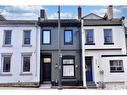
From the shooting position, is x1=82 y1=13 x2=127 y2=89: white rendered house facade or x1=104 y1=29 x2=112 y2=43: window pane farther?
x1=104 y1=29 x2=112 y2=43: window pane

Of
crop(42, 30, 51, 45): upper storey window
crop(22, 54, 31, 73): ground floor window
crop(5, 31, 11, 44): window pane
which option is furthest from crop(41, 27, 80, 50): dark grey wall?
crop(5, 31, 11, 44): window pane

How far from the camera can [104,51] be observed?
6.05 meters

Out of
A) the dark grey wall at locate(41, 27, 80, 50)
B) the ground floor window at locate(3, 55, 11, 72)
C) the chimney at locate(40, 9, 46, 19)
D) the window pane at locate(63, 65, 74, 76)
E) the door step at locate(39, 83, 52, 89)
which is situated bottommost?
the door step at locate(39, 83, 52, 89)

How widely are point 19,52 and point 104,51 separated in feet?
7.69

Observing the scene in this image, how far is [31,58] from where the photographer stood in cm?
617

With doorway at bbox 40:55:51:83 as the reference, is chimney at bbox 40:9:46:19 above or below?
above

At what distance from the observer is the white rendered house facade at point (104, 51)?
5898 mm

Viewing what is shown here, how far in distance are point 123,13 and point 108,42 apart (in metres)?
1.20

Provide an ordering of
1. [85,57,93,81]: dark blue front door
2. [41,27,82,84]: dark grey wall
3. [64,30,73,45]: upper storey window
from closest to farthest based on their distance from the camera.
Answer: [85,57,93,81]: dark blue front door, [41,27,82,84]: dark grey wall, [64,30,73,45]: upper storey window

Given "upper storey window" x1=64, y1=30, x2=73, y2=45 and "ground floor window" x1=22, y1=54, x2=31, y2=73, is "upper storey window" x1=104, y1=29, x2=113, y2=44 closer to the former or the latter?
"upper storey window" x1=64, y1=30, x2=73, y2=45

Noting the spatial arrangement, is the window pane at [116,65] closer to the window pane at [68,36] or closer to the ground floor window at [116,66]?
the ground floor window at [116,66]

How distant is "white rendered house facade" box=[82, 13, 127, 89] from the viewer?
5898 millimetres
